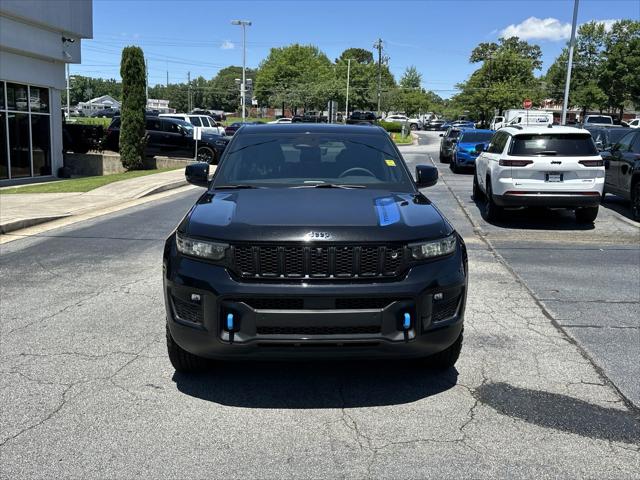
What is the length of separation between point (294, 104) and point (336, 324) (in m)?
76.5

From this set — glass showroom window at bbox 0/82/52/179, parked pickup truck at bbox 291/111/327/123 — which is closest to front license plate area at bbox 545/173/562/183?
glass showroom window at bbox 0/82/52/179

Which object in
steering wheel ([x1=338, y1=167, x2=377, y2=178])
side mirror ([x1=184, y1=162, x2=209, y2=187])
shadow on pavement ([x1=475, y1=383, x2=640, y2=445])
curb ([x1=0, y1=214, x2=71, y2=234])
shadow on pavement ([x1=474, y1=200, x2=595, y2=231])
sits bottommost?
curb ([x1=0, y1=214, x2=71, y2=234])

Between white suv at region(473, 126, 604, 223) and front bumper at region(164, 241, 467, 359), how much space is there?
7461mm

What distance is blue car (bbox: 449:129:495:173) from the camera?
2089cm

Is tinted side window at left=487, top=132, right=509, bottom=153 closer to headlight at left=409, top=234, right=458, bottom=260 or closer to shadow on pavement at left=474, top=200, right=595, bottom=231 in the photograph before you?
shadow on pavement at left=474, top=200, right=595, bottom=231

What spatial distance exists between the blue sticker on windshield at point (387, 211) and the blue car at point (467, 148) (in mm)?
16843

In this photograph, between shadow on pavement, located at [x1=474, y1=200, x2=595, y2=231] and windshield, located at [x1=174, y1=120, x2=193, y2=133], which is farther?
windshield, located at [x1=174, y1=120, x2=193, y2=133]

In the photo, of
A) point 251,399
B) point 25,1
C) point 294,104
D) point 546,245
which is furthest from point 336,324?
point 294,104

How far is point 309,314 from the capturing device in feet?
11.2

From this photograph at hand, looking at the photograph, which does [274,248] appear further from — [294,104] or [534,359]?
[294,104]

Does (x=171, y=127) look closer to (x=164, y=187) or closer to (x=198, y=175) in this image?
(x=164, y=187)

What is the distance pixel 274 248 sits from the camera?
11.6 feet

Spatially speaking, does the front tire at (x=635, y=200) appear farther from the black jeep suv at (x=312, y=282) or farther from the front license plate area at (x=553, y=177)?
the black jeep suv at (x=312, y=282)

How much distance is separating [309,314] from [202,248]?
0.78 m
